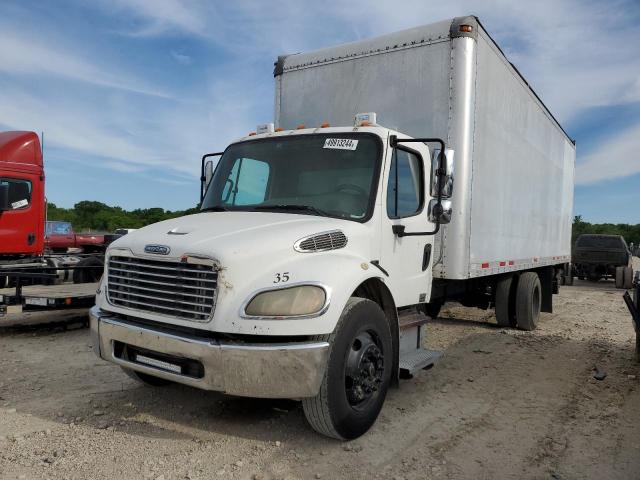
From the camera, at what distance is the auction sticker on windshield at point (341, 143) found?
4.45 meters

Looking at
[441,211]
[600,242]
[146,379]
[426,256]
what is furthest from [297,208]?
[600,242]

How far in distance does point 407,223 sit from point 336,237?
1.03 metres

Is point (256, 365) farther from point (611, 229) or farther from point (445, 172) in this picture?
point (611, 229)

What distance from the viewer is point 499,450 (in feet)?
12.3

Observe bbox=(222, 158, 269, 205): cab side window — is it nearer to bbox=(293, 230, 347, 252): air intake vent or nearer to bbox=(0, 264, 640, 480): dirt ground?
bbox=(293, 230, 347, 252): air intake vent

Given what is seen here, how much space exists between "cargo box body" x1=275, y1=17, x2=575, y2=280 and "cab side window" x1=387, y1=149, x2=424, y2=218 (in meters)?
0.92

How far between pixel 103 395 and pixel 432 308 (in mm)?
5600

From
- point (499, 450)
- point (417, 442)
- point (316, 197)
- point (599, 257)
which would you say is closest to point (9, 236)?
point (316, 197)

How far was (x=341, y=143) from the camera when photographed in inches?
177

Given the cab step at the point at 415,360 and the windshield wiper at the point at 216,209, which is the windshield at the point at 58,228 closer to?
the windshield wiper at the point at 216,209

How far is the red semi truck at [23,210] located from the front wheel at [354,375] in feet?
19.3

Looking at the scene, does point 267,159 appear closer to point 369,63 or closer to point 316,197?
point 316,197

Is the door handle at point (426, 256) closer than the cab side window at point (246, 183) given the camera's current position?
No

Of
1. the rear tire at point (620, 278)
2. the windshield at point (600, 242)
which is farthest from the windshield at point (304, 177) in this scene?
the windshield at point (600, 242)
